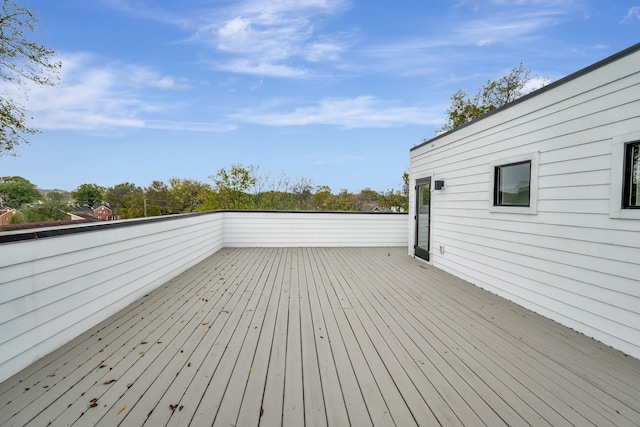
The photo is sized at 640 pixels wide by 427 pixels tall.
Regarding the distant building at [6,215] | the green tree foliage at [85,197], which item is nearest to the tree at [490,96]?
the distant building at [6,215]

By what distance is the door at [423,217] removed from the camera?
564 centimetres

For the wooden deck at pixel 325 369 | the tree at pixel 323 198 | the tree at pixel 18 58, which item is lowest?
the wooden deck at pixel 325 369

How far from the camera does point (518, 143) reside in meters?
3.31

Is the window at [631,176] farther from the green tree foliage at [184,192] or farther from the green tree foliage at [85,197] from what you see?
the green tree foliage at [184,192]

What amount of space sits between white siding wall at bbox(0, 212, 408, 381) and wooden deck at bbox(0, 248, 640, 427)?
0.51 feet

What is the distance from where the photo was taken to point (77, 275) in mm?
2336

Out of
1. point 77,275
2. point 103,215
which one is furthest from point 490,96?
point 77,275

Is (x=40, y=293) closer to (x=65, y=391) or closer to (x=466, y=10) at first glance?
(x=65, y=391)

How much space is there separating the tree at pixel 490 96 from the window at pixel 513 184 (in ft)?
26.7

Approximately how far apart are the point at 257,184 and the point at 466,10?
6.84 metres

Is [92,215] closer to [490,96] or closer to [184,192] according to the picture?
[490,96]

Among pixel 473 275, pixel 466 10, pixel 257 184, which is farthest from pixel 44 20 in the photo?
pixel 473 275

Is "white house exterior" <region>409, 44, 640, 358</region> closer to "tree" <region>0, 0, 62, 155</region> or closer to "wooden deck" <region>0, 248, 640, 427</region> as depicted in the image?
"wooden deck" <region>0, 248, 640, 427</region>

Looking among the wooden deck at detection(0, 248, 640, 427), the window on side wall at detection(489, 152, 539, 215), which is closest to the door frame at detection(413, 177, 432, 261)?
the window on side wall at detection(489, 152, 539, 215)
